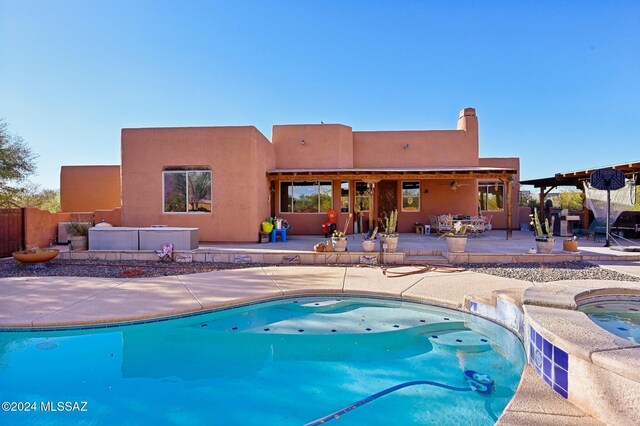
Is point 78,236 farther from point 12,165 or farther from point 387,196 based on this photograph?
point 387,196

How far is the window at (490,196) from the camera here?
17.4 m

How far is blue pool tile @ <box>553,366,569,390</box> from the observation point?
2756 millimetres

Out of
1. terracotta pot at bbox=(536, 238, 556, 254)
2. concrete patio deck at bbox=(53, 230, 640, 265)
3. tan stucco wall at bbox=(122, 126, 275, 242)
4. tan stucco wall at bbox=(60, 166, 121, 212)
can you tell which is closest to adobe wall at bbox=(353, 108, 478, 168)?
tan stucco wall at bbox=(122, 126, 275, 242)

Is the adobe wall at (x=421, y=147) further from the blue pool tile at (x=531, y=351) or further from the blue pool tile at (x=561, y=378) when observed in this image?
the blue pool tile at (x=561, y=378)

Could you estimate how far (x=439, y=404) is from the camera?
11.0 feet

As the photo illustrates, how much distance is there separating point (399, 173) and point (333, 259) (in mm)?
5409

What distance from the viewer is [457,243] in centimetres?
905

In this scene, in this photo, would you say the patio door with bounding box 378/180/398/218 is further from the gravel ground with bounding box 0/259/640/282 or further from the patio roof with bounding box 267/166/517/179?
the gravel ground with bounding box 0/259/640/282

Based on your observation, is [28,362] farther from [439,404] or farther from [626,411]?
[626,411]

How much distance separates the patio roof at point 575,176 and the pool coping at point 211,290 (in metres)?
8.76

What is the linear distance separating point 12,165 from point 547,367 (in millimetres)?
21177

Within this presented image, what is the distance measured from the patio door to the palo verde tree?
1679cm

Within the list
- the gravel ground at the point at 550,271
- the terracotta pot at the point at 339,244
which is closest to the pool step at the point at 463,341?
the gravel ground at the point at 550,271

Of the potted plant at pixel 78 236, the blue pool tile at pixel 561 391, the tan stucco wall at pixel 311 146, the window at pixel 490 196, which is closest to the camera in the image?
the blue pool tile at pixel 561 391
